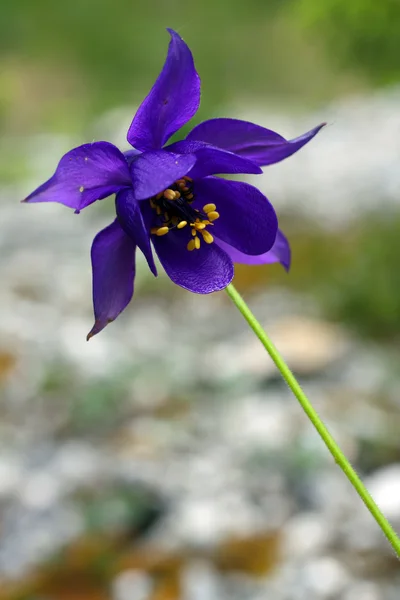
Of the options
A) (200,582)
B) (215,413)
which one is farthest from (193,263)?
(215,413)

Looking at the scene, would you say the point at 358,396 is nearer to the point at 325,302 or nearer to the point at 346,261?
the point at 325,302

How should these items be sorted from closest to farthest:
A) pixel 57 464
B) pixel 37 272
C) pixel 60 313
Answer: pixel 57 464, pixel 60 313, pixel 37 272

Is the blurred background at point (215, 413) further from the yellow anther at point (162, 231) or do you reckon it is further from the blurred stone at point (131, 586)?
the yellow anther at point (162, 231)

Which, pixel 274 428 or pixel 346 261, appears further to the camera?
pixel 346 261

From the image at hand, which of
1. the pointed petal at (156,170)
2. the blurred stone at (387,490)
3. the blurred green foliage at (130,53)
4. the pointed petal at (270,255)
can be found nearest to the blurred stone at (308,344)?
the blurred stone at (387,490)

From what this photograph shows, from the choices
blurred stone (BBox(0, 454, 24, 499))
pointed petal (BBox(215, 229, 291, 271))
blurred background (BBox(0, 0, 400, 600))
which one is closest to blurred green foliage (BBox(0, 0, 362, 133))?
blurred background (BBox(0, 0, 400, 600))

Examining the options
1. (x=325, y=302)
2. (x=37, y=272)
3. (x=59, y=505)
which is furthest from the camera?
(x=37, y=272)

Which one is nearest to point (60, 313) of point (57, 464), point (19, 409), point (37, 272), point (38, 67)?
point (37, 272)
